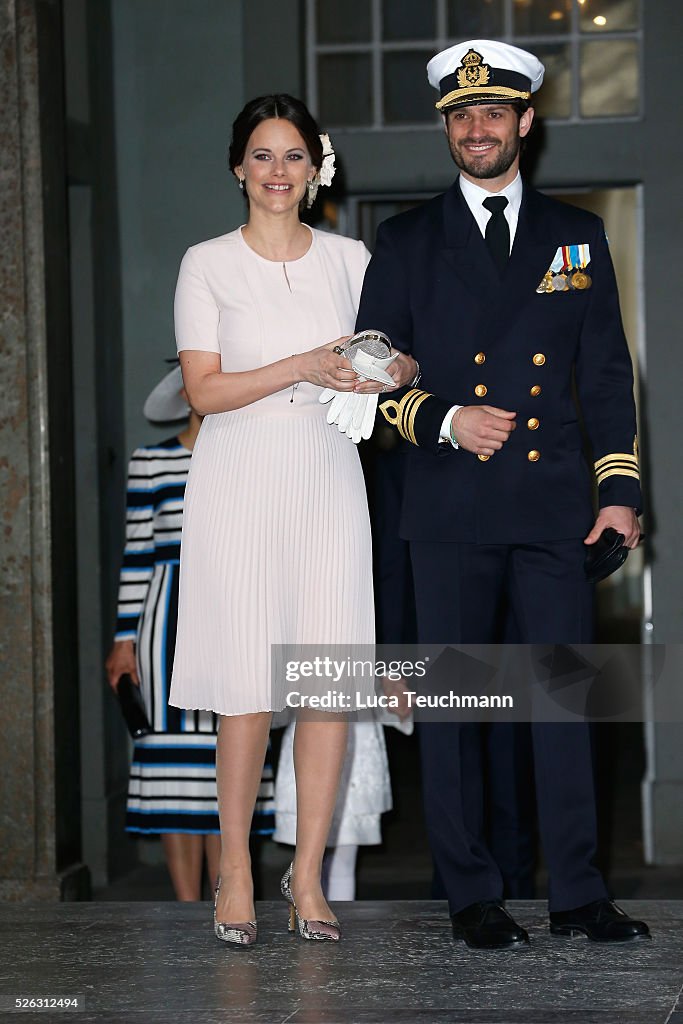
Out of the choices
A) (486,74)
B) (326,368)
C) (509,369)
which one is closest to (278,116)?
(486,74)

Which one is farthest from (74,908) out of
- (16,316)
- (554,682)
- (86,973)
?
(16,316)

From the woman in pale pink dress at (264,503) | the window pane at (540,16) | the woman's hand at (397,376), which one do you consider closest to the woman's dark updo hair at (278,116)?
the woman in pale pink dress at (264,503)

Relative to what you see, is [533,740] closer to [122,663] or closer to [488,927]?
[488,927]

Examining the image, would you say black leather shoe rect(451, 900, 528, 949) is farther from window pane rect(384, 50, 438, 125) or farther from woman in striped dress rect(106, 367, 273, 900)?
window pane rect(384, 50, 438, 125)

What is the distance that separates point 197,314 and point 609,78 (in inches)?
99.7

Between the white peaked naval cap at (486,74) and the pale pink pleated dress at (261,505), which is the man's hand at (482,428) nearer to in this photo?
the pale pink pleated dress at (261,505)

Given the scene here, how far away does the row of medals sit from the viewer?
122 inches

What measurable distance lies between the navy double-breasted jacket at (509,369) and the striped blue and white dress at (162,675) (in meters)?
1.19

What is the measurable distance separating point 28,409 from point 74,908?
1408mm

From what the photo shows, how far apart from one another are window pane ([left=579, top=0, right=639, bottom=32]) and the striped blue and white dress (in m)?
2.08

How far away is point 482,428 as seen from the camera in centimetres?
298

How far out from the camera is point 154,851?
544cm

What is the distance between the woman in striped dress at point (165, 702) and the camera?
418 centimetres

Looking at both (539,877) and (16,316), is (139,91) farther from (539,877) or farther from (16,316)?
(539,877)
